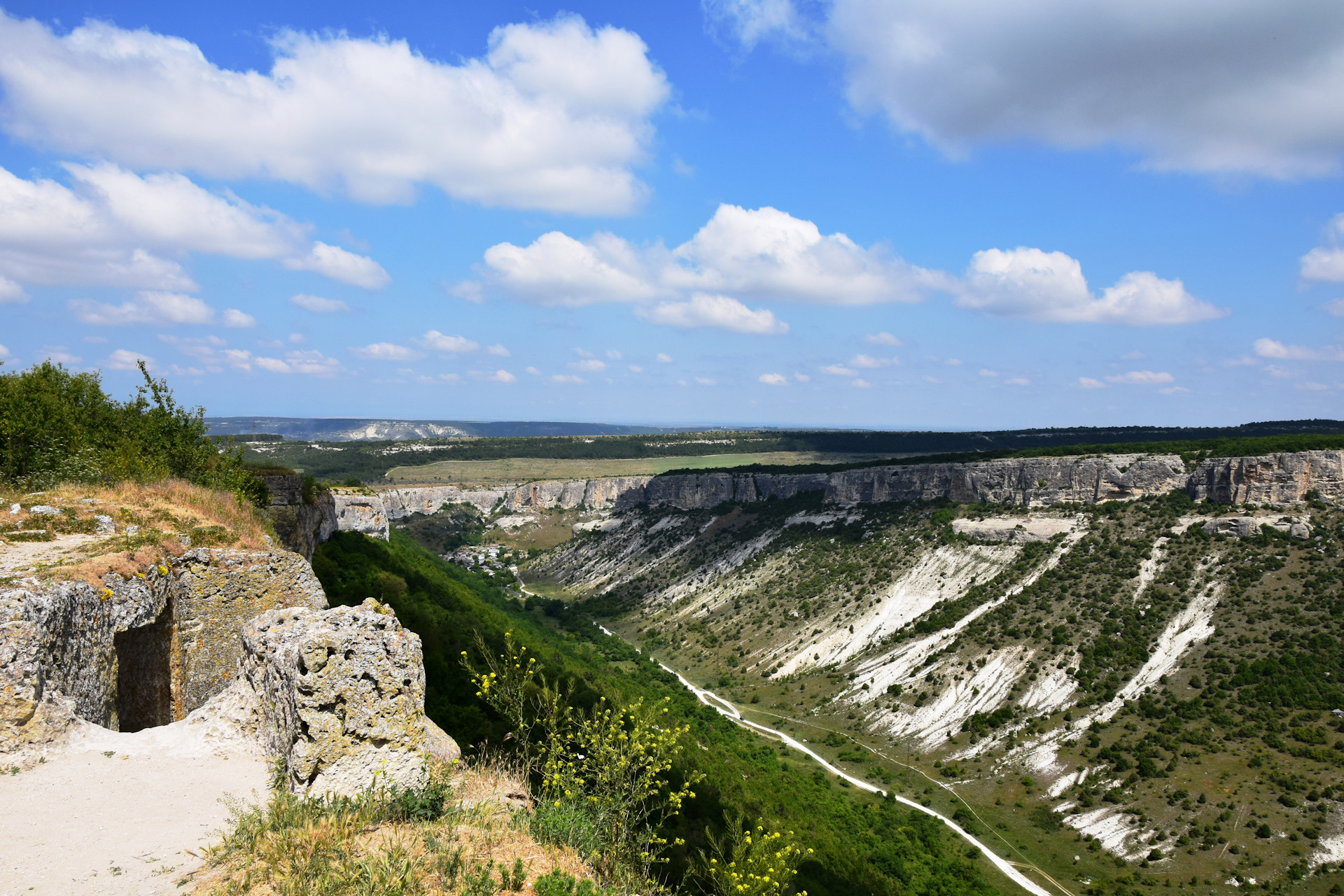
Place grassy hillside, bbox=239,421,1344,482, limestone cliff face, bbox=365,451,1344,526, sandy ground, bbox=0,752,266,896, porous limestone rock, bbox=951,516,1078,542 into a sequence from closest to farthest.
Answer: sandy ground, bbox=0,752,266,896 < limestone cliff face, bbox=365,451,1344,526 < porous limestone rock, bbox=951,516,1078,542 < grassy hillside, bbox=239,421,1344,482

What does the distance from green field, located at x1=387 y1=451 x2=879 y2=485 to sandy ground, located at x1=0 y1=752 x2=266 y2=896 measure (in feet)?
410

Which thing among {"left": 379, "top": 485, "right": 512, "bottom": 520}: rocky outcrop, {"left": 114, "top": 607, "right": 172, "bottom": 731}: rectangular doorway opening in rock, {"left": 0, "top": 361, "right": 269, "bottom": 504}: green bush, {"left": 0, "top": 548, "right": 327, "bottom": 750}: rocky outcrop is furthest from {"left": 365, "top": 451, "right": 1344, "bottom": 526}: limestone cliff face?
{"left": 114, "top": 607, "right": 172, "bottom": 731}: rectangular doorway opening in rock

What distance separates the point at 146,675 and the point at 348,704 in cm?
619

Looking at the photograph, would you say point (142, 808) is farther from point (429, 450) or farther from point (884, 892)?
point (429, 450)

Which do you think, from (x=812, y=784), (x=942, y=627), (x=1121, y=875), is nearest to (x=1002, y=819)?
(x=1121, y=875)

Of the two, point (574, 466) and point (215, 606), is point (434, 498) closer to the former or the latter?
point (574, 466)

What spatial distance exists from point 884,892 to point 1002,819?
15236 mm

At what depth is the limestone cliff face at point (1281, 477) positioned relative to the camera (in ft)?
187

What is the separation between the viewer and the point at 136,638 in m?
12.8

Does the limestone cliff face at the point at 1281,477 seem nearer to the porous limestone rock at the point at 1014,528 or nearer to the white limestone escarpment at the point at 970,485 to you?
the white limestone escarpment at the point at 970,485

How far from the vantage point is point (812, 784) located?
3888 cm

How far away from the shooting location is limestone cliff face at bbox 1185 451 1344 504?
2240 inches

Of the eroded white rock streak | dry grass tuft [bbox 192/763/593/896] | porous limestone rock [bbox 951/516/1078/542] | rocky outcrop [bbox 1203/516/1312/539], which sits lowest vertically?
the eroded white rock streak

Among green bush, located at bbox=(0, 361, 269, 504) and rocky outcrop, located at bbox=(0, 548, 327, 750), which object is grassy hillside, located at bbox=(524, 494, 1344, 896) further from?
green bush, located at bbox=(0, 361, 269, 504)
